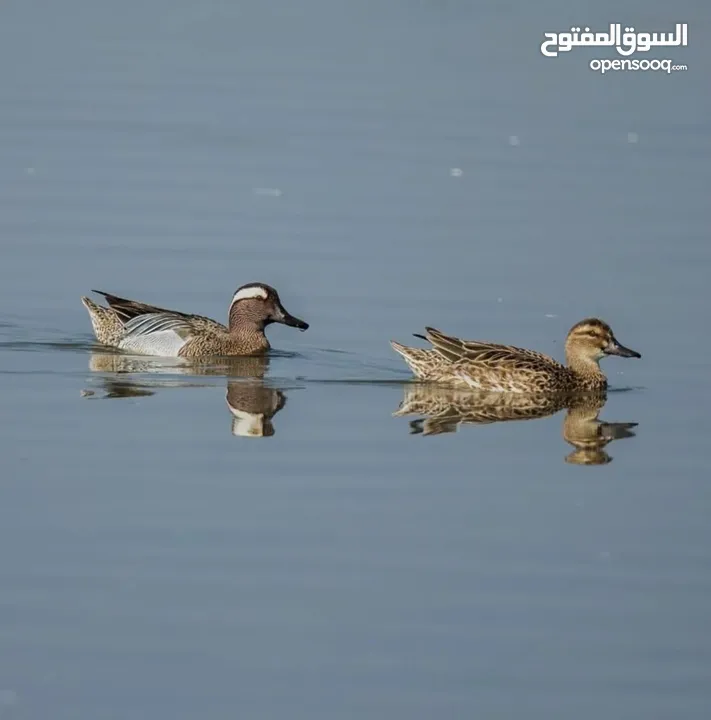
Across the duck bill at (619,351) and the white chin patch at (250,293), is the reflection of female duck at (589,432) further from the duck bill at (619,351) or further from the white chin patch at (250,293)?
the white chin patch at (250,293)

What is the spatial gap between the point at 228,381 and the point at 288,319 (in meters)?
1.44

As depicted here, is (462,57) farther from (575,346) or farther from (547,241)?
(575,346)

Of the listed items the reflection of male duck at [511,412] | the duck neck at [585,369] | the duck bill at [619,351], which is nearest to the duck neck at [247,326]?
the reflection of male duck at [511,412]

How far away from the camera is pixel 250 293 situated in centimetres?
1593

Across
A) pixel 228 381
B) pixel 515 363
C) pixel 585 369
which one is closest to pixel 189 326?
pixel 228 381

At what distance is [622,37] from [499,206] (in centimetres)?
1123

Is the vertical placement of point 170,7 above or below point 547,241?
above

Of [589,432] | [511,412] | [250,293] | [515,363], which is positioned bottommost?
[589,432]

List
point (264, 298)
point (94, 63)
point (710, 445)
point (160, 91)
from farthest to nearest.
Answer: point (94, 63)
point (160, 91)
point (264, 298)
point (710, 445)

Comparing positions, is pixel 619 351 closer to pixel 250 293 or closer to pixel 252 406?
pixel 252 406

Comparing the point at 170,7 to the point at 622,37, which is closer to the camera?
the point at 622,37

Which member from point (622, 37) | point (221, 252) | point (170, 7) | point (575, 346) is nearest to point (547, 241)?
point (221, 252)

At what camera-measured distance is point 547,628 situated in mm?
8555

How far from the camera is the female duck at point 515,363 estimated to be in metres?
13.8
